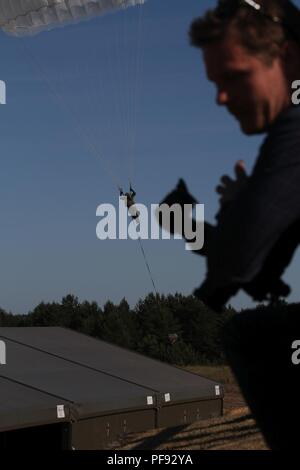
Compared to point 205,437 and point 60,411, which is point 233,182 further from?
point 205,437

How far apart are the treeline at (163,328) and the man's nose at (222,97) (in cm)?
1632

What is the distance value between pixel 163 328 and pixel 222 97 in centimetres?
1848

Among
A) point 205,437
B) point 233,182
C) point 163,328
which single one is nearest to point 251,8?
point 233,182

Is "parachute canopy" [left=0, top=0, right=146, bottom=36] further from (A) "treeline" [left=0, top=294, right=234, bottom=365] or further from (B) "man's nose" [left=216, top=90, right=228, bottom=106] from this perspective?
(A) "treeline" [left=0, top=294, right=234, bottom=365]

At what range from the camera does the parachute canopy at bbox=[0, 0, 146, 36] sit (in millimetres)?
7484

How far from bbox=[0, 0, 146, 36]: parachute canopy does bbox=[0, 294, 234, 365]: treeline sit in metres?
10.1

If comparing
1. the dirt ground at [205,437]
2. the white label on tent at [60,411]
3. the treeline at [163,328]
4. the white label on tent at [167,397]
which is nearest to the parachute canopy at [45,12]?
the white label on tent at [60,411]

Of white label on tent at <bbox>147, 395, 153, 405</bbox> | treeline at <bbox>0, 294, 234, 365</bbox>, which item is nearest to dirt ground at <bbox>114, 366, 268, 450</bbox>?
white label on tent at <bbox>147, 395, 153, 405</bbox>

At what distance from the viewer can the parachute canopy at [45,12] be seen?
7.48 metres

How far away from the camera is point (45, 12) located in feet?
27.8

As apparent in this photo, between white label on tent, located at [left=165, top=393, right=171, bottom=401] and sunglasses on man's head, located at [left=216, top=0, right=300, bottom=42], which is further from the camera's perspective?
white label on tent, located at [left=165, top=393, right=171, bottom=401]

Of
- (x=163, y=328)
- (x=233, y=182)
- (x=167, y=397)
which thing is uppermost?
(x=163, y=328)
